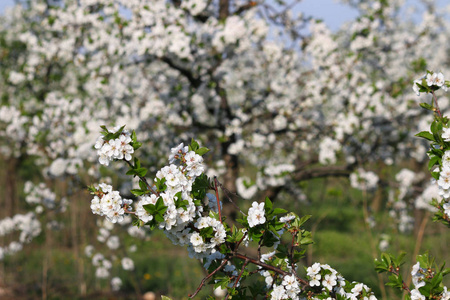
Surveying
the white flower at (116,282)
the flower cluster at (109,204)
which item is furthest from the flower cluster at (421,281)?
the white flower at (116,282)

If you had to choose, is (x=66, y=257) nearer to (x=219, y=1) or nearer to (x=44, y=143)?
(x=44, y=143)

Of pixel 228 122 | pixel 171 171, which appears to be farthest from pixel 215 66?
pixel 171 171

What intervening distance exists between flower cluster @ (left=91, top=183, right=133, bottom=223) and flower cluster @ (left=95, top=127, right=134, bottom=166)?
0.13 m

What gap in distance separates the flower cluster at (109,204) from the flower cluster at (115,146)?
5.3 inches

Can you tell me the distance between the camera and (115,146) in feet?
6.52

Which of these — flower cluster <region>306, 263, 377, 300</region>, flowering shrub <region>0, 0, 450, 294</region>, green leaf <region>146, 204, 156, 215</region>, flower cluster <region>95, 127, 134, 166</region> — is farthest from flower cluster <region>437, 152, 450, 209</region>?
flowering shrub <region>0, 0, 450, 294</region>

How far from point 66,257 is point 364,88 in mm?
7735

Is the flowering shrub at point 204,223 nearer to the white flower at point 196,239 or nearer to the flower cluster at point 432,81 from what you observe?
the white flower at point 196,239

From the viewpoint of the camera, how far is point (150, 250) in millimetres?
Answer: 11133

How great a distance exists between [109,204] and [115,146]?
10.7 inches

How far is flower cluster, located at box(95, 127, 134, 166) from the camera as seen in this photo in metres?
1.99

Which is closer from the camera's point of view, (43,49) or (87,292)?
(43,49)

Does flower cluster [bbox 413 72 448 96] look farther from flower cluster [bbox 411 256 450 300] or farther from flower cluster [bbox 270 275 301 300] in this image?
flower cluster [bbox 270 275 301 300]

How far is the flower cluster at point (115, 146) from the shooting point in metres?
1.99
